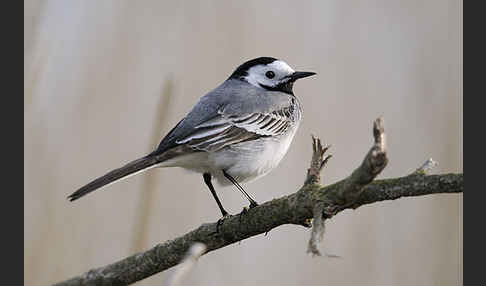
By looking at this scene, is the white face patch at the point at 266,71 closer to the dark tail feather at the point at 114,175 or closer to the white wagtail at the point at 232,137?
the white wagtail at the point at 232,137

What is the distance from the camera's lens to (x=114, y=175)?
2.74 metres

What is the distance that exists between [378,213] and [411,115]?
683 mm

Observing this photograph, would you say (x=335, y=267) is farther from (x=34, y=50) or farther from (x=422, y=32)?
(x=34, y=50)

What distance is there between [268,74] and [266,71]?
3 cm

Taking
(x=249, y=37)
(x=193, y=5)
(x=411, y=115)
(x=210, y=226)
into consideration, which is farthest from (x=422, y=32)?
(x=210, y=226)

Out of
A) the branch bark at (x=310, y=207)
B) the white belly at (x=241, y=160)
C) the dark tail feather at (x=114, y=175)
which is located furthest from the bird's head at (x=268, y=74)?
the branch bark at (x=310, y=207)

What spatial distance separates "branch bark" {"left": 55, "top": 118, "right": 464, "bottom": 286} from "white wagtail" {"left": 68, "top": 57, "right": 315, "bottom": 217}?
59 centimetres

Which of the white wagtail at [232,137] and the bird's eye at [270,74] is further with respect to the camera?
the bird's eye at [270,74]

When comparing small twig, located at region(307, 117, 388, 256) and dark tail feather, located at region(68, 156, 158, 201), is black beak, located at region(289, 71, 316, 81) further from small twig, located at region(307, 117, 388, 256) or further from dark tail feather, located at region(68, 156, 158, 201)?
small twig, located at region(307, 117, 388, 256)

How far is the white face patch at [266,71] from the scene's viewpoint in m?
3.96

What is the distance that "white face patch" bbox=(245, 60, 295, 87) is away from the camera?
13.0 feet

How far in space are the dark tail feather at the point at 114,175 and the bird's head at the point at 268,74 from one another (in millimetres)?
1237

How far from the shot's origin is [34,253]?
3.17 meters

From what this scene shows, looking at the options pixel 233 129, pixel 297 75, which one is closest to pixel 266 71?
pixel 297 75
